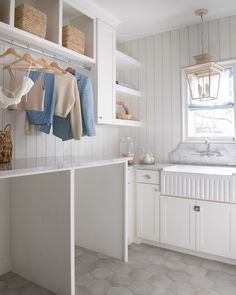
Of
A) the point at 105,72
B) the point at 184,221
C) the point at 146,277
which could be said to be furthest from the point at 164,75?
the point at 146,277

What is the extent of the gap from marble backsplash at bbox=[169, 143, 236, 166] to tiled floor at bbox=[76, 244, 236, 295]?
1.07 meters

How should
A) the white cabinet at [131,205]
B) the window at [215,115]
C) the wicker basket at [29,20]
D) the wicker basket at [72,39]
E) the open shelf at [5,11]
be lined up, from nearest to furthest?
the open shelf at [5,11] → the wicker basket at [29,20] → the wicker basket at [72,39] → the white cabinet at [131,205] → the window at [215,115]

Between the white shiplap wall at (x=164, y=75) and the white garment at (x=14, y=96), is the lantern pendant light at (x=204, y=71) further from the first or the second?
the white garment at (x=14, y=96)

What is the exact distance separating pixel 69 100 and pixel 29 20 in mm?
691

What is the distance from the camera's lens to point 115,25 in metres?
3.07

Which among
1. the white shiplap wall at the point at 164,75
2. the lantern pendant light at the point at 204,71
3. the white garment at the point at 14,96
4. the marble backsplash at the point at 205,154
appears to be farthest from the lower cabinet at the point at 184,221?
the white garment at the point at 14,96

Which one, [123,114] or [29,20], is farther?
[123,114]

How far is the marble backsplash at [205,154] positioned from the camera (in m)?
2.98

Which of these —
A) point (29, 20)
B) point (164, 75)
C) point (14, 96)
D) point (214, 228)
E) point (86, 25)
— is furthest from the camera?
point (164, 75)

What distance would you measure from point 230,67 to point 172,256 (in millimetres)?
2148

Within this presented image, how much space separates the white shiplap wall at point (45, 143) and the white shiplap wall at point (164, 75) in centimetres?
39

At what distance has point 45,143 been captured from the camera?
2.66m

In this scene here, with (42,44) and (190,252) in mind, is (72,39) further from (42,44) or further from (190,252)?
(190,252)

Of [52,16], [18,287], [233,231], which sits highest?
[52,16]
